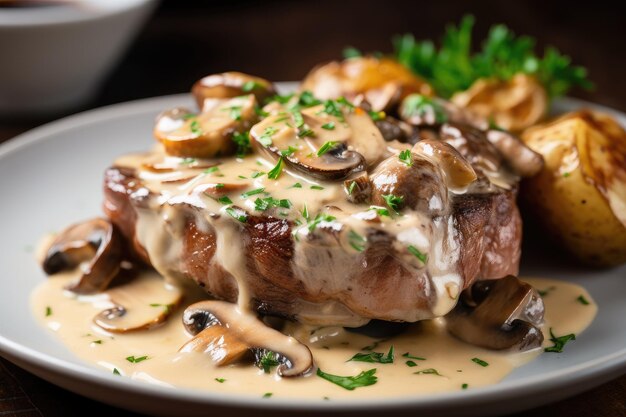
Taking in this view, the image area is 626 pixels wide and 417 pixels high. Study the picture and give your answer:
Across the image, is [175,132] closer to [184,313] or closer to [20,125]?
[184,313]

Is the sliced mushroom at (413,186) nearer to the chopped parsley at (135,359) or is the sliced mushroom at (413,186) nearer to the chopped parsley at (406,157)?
the chopped parsley at (406,157)

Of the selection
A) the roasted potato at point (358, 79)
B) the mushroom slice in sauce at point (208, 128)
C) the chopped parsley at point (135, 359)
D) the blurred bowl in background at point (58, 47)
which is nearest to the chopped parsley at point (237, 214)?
the mushroom slice in sauce at point (208, 128)

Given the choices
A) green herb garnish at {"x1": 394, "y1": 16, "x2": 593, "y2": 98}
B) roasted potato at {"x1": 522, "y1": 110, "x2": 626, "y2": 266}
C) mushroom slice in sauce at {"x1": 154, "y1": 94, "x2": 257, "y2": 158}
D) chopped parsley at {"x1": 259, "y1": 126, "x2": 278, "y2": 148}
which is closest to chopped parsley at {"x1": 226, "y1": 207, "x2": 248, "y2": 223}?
chopped parsley at {"x1": 259, "y1": 126, "x2": 278, "y2": 148}

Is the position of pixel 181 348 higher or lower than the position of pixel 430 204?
lower

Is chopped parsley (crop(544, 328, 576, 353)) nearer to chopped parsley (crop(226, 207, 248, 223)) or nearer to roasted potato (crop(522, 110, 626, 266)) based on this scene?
roasted potato (crop(522, 110, 626, 266))

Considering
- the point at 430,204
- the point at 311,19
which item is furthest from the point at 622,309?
the point at 311,19
